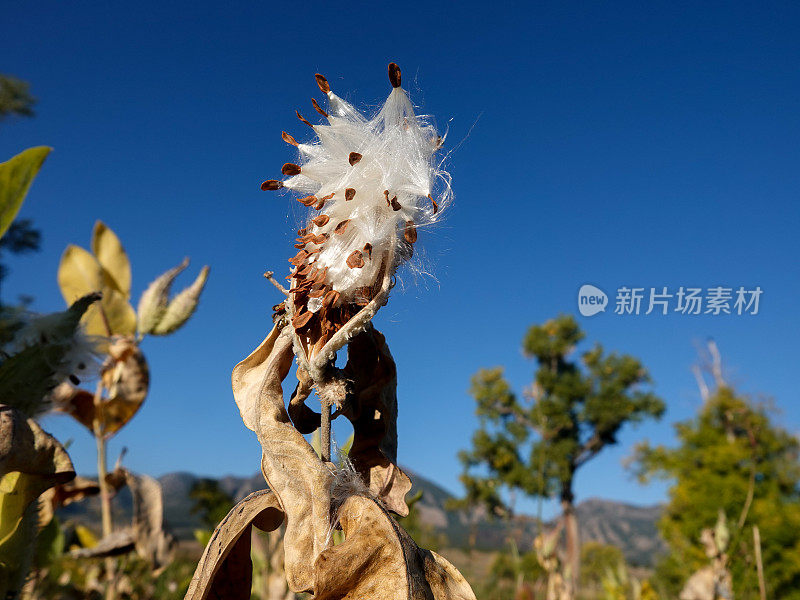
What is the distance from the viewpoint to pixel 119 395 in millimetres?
1490

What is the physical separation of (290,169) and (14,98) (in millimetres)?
15106

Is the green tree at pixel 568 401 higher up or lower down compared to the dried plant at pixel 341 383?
higher up

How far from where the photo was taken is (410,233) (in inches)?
28.4

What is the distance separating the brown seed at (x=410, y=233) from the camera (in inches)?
28.3

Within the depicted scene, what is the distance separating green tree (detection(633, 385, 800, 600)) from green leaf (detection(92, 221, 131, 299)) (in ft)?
41.7

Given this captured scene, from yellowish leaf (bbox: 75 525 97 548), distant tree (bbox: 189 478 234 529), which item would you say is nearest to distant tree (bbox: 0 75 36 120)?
distant tree (bbox: 189 478 234 529)

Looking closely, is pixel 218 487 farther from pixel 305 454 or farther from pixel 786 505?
pixel 786 505

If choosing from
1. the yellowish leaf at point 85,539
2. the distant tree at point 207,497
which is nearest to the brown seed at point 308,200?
the yellowish leaf at point 85,539

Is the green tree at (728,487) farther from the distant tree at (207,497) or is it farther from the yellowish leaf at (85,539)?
the yellowish leaf at (85,539)

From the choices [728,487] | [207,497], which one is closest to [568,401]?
[728,487]

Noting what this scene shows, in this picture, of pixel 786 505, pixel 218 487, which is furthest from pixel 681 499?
pixel 218 487

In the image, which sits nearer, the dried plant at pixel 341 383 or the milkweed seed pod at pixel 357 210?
the dried plant at pixel 341 383

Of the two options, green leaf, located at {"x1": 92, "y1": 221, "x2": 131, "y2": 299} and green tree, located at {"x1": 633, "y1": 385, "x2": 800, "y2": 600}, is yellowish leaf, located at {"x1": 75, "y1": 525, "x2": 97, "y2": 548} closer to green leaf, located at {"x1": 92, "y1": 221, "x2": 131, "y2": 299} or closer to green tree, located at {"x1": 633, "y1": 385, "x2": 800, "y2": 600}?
green leaf, located at {"x1": 92, "y1": 221, "x2": 131, "y2": 299}

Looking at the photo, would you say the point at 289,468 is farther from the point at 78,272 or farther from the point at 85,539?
the point at 85,539
